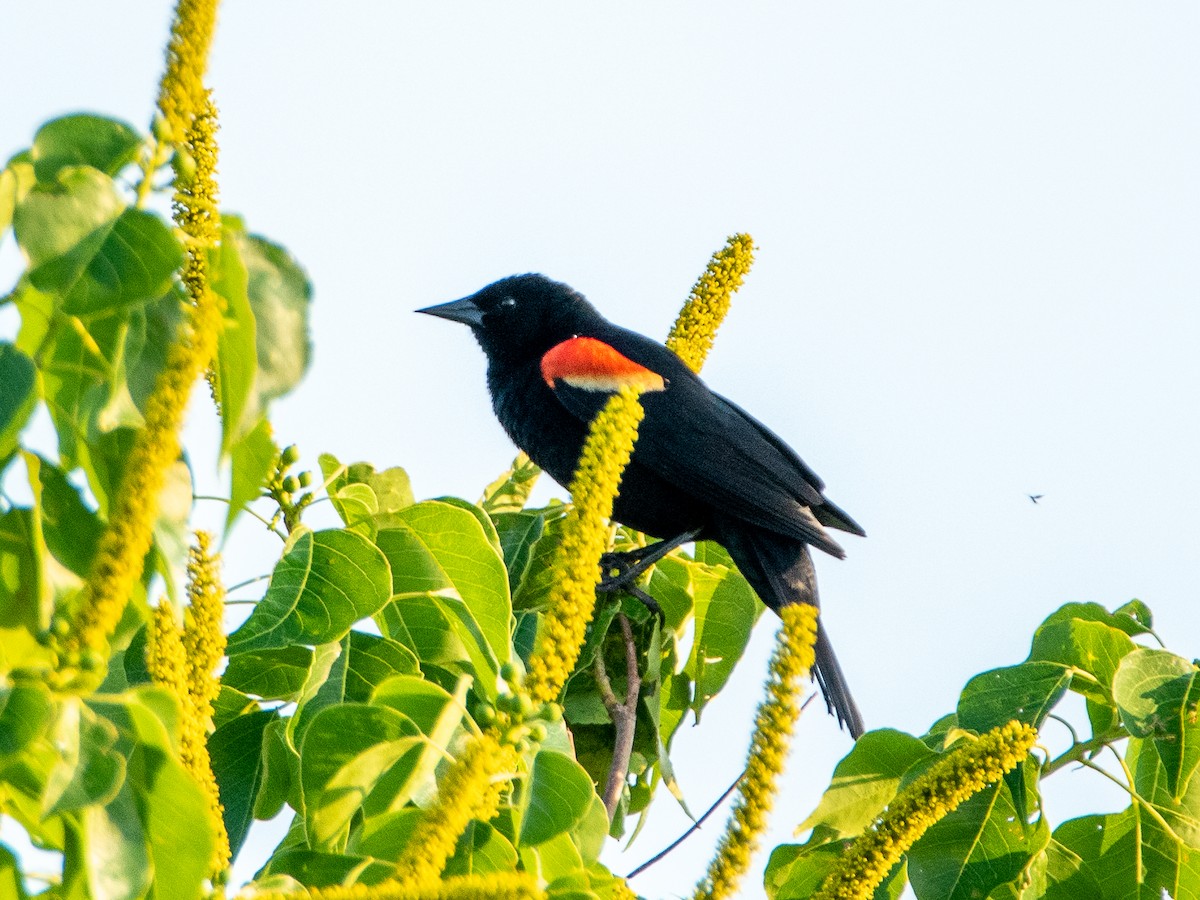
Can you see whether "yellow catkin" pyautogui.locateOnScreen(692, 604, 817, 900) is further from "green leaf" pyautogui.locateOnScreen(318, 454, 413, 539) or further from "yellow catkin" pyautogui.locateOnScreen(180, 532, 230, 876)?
"green leaf" pyautogui.locateOnScreen(318, 454, 413, 539)

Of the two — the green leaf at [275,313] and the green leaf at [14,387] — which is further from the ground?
the green leaf at [275,313]

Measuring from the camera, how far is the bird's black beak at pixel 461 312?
A: 5176mm

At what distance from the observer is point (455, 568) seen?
1.83 m

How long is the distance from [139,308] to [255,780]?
96 cm

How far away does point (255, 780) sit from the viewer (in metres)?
1.96

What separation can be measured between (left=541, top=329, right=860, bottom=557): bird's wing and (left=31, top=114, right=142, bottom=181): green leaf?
3.02 m

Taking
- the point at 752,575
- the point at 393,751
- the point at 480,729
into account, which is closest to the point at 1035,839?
the point at 480,729

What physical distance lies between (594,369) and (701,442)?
411 mm

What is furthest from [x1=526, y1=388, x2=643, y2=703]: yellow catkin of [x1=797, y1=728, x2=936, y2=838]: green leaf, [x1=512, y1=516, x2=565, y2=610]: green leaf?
[x1=512, y1=516, x2=565, y2=610]: green leaf

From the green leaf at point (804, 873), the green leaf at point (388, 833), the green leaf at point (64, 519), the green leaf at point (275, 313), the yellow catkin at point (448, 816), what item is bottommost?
the green leaf at point (804, 873)

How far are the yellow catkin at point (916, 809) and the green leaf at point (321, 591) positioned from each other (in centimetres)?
68

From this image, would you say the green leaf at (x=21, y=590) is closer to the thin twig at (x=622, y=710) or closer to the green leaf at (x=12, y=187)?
the green leaf at (x=12, y=187)

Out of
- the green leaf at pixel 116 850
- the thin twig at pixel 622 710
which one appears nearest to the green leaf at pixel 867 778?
the thin twig at pixel 622 710

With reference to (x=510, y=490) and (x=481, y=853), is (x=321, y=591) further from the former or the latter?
(x=510, y=490)
